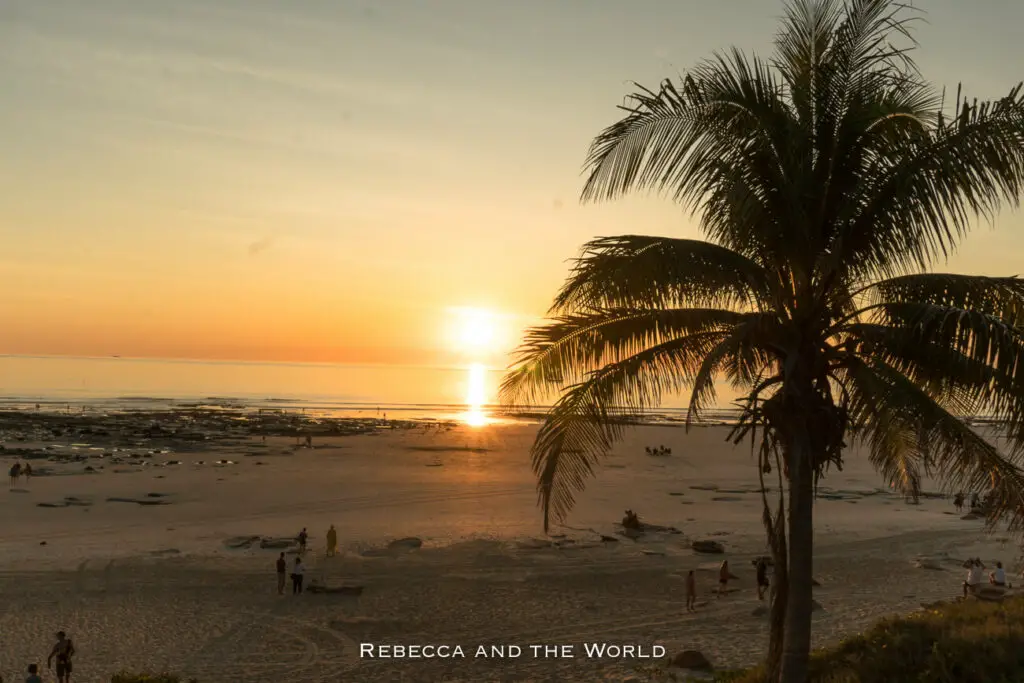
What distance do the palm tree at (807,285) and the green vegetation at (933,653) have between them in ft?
7.91

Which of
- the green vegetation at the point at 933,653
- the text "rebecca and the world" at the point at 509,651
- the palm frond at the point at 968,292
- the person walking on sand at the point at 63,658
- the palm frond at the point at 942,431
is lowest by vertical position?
the text "rebecca and the world" at the point at 509,651

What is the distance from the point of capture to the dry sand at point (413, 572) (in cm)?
1550

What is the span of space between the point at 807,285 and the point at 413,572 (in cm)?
1689

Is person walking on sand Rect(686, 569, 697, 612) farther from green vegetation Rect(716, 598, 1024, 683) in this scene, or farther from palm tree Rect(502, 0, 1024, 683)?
palm tree Rect(502, 0, 1024, 683)

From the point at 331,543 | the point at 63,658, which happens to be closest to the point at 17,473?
the point at 331,543

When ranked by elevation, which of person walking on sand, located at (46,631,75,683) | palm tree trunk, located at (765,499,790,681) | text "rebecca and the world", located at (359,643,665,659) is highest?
palm tree trunk, located at (765,499,790,681)

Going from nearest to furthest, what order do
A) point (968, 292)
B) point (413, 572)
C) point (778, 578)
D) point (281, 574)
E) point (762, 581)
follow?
point (968, 292) < point (778, 578) < point (762, 581) < point (281, 574) < point (413, 572)

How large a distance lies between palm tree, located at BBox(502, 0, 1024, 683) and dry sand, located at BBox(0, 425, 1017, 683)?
25.6 ft

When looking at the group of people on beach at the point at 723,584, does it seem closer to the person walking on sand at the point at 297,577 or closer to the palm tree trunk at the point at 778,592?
the person walking on sand at the point at 297,577

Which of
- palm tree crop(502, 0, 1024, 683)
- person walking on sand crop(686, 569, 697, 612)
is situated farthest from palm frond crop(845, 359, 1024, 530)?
person walking on sand crop(686, 569, 697, 612)

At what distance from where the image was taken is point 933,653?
10094 millimetres

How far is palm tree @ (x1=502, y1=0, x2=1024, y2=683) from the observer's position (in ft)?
24.7

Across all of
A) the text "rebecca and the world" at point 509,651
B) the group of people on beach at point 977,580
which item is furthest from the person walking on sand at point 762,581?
the text "rebecca and the world" at point 509,651

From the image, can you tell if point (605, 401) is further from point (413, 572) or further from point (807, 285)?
point (413, 572)
